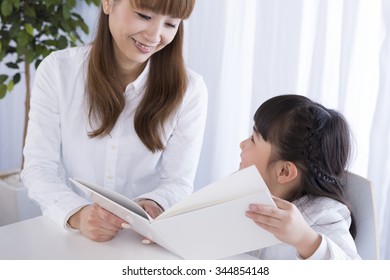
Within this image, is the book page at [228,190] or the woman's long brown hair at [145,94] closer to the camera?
the book page at [228,190]

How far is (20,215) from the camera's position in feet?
7.58

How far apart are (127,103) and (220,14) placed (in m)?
0.83

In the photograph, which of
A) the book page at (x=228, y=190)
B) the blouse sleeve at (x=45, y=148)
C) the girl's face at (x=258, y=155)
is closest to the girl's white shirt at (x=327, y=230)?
the girl's face at (x=258, y=155)

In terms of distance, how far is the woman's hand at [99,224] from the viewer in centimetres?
Result: 110

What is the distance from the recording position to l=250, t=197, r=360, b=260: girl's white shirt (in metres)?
1.04

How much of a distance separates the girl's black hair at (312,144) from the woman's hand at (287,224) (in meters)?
0.23

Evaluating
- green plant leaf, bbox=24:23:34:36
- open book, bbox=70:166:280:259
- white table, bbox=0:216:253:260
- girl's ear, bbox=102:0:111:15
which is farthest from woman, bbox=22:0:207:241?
green plant leaf, bbox=24:23:34:36

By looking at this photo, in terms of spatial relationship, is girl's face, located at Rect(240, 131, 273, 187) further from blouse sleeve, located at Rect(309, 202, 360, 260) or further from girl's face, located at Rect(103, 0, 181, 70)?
girl's face, located at Rect(103, 0, 181, 70)

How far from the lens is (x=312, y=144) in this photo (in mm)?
1233

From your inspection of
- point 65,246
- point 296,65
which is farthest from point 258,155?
point 296,65

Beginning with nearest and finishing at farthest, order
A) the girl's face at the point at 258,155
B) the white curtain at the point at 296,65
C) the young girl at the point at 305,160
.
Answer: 1. the young girl at the point at 305,160
2. the girl's face at the point at 258,155
3. the white curtain at the point at 296,65

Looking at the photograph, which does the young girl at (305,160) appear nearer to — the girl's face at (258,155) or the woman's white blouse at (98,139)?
the girl's face at (258,155)

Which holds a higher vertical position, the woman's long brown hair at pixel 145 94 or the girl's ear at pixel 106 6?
the girl's ear at pixel 106 6
